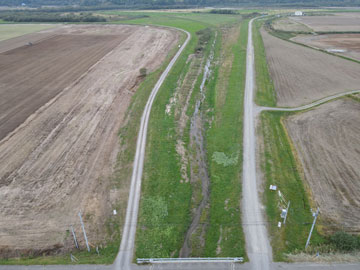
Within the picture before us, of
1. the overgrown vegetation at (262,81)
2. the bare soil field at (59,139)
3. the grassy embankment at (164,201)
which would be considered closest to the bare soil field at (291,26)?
the overgrown vegetation at (262,81)

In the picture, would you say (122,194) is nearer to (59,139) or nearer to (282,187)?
(59,139)

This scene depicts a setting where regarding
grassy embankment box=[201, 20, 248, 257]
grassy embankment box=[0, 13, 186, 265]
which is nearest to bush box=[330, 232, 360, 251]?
grassy embankment box=[201, 20, 248, 257]

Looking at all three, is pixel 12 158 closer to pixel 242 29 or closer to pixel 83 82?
pixel 83 82

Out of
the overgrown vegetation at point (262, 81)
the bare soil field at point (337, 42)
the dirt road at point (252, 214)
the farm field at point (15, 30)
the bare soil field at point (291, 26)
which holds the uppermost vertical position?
the farm field at point (15, 30)

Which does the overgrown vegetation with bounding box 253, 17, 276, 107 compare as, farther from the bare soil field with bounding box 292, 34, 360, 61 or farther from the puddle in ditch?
the bare soil field with bounding box 292, 34, 360, 61

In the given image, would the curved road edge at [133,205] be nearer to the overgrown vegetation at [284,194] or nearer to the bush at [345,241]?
the overgrown vegetation at [284,194]

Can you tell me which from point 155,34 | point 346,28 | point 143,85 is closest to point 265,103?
point 143,85

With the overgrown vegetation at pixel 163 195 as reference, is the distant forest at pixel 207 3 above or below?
above
